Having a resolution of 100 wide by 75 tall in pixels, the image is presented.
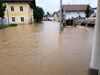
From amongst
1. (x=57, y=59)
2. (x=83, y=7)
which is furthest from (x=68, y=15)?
(x=57, y=59)

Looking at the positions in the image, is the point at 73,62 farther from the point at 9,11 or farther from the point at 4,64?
the point at 9,11

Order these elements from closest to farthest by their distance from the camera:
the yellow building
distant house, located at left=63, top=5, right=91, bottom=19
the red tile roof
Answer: the yellow building
distant house, located at left=63, top=5, right=91, bottom=19
the red tile roof

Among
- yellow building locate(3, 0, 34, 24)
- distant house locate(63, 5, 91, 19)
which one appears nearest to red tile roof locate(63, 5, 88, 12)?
distant house locate(63, 5, 91, 19)

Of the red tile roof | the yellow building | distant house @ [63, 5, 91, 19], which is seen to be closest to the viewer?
the yellow building

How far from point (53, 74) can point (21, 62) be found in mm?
1836

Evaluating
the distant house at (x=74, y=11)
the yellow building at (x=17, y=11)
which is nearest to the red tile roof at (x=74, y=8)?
the distant house at (x=74, y=11)

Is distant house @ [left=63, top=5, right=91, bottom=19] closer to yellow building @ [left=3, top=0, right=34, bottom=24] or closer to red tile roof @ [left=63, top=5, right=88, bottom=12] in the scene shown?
red tile roof @ [left=63, top=5, right=88, bottom=12]

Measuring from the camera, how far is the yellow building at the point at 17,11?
46062 mm

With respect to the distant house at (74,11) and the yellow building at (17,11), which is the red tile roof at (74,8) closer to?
the distant house at (74,11)

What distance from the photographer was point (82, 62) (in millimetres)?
7402

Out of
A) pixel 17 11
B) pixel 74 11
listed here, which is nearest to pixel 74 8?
pixel 74 11

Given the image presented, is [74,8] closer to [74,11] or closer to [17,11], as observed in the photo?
[74,11]

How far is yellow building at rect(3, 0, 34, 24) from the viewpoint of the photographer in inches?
1813

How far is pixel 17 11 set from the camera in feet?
155
